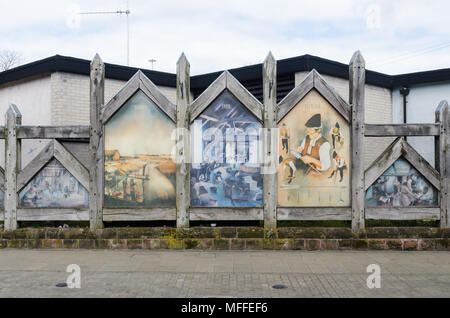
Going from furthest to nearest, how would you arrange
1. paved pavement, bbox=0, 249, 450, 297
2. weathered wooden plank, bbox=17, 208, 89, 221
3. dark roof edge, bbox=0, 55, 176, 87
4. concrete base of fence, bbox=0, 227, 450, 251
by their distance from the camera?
dark roof edge, bbox=0, 55, 176, 87 → weathered wooden plank, bbox=17, 208, 89, 221 → concrete base of fence, bbox=0, 227, 450, 251 → paved pavement, bbox=0, 249, 450, 297

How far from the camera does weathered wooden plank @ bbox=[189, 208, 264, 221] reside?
358 inches

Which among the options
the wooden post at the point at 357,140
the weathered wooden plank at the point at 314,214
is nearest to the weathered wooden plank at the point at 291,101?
the wooden post at the point at 357,140

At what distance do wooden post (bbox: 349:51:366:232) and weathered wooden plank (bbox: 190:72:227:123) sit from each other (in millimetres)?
2448

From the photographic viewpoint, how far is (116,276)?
7.02m

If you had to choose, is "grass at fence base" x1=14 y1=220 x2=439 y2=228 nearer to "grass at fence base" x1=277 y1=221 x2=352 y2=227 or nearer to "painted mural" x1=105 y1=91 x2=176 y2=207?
"grass at fence base" x1=277 y1=221 x2=352 y2=227

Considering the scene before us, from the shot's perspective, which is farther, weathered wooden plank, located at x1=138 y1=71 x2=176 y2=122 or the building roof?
the building roof

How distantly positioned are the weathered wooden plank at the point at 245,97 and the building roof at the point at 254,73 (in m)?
3.97

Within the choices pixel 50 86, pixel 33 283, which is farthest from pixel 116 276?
pixel 50 86

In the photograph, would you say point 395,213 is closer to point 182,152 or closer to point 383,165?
point 383,165

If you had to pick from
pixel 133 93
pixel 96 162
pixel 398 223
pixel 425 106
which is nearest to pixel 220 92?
pixel 133 93

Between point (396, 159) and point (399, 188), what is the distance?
56 centimetres

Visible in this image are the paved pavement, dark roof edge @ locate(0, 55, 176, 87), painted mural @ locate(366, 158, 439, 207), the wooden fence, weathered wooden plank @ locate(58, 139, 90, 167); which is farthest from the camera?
weathered wooden plank @ locate(58, 139, 90, 167)

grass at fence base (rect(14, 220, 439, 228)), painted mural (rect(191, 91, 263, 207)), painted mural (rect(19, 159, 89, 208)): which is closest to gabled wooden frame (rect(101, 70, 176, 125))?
painted mural (rect(191, 91, 263, 207))

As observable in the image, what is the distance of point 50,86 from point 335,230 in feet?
27.1
